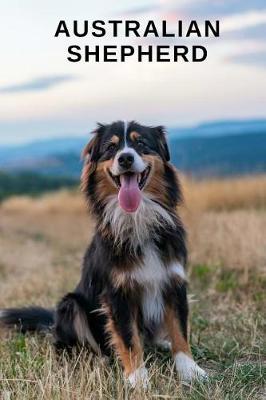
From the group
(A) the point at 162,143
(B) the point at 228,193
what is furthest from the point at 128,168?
(B) the point at 228,193

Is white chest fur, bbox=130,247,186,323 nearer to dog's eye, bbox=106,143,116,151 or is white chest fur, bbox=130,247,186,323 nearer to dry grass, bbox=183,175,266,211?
dog's eye, bbox=106,143,116,151

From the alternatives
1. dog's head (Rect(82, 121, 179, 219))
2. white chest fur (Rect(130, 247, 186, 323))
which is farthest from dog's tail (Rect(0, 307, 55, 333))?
dog's head (Rect(82, 121, 179, 219))

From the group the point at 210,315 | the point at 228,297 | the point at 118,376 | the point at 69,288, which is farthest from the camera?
the point at 69,288

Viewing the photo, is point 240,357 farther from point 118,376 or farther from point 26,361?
point 26,361

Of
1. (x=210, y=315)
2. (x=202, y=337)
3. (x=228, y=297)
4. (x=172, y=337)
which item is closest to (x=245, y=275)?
(x=228, y=297)

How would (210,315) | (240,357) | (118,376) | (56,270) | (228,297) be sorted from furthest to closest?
(56,270), (228,297), (210,315), (240,357), (118,376)

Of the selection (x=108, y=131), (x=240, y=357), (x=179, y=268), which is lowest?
(x=240, y=357)

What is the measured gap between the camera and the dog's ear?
4.89 meters

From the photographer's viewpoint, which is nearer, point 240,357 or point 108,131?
point 108,131

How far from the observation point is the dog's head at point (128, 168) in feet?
15.3

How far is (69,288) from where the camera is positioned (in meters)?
8.71

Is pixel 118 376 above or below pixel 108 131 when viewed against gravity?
below

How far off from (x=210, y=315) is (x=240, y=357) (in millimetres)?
1515

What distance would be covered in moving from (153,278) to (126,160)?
897 mm
